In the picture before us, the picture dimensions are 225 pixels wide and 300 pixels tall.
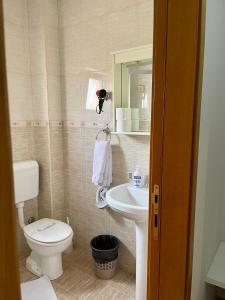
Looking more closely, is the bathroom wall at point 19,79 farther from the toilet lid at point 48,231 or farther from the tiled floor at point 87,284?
the tiled floor at point 87,284

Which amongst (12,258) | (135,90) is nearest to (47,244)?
(135,90)

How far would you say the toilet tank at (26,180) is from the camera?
2156 millimetres

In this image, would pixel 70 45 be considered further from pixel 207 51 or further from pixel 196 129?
pixel 196 129

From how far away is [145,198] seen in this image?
1.85 m

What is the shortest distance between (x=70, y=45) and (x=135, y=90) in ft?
2.71

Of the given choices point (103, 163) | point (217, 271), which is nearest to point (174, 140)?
point (217, 271)

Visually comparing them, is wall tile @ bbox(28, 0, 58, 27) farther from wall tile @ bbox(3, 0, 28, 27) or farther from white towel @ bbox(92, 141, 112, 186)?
white towel @ bbox(92, 141, 112, 186)

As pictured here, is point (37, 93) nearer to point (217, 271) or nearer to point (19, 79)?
point (19, 79)

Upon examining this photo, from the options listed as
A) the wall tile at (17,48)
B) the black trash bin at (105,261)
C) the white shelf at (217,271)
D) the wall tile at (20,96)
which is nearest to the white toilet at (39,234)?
the black trash bin at (105,261)

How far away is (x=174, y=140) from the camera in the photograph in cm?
89

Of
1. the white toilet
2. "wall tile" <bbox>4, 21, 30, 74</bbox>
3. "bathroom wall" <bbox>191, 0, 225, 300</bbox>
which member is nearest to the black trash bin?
the white toilet

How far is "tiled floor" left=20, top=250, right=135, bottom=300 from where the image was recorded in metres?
1.91

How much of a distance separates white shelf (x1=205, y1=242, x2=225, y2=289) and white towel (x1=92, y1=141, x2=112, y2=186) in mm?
1000

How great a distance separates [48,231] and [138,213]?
971mm
